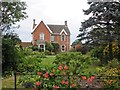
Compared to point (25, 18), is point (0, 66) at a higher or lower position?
lower

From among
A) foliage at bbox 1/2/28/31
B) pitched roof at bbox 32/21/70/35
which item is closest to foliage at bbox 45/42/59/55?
pitched roof at bbox 32/21/70/35

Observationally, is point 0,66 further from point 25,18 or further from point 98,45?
point 98,45

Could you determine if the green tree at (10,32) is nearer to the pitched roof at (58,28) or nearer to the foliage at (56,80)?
the pitched roof at (58,28)

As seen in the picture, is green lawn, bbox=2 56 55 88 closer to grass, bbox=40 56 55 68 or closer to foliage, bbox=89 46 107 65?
grass, bbox=40 56 55 68

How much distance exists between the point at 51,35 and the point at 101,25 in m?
0.94

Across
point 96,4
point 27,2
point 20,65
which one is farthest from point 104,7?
point 20,65

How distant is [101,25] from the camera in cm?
543

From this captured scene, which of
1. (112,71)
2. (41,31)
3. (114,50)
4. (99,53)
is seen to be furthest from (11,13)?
(112,71)

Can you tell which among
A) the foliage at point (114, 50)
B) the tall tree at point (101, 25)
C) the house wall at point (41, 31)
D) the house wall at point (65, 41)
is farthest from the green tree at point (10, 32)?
the foliage at point (114, 50)

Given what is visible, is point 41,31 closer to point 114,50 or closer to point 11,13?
point 11,13

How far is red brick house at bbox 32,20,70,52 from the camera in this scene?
492cm

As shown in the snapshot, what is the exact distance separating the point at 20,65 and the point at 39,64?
326 mm

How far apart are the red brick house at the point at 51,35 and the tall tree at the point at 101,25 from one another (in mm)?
364

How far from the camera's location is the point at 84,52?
5.34 m
